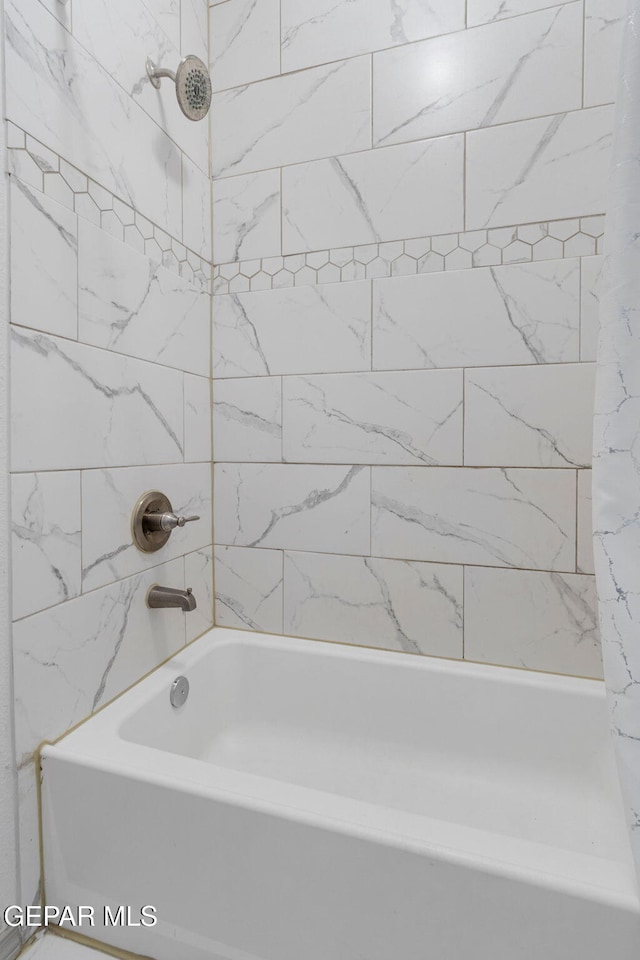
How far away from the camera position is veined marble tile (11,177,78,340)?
0.94 metres

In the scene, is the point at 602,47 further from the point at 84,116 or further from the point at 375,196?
the point at 84,116

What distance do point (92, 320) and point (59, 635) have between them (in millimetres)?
678

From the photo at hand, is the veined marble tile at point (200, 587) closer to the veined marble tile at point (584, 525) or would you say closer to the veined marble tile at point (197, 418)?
the veined marble tile at point (197, 418)

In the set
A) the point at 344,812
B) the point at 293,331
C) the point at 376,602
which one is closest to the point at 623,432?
the point at 344,812

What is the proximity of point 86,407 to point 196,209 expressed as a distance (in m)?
0.79

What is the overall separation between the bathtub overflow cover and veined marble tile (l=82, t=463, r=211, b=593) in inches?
12.3

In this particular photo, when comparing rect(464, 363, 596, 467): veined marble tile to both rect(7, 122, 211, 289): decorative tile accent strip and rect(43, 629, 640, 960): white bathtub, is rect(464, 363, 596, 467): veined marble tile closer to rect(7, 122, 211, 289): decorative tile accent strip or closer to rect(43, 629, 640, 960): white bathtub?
rect(43, 629, 640, 960): white bathtub

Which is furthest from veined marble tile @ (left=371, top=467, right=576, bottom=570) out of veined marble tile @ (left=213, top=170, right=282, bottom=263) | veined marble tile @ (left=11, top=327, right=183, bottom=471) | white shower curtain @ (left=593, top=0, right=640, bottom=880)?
veined marble tile @ (left=213, top=170, right=282, bottom=263)

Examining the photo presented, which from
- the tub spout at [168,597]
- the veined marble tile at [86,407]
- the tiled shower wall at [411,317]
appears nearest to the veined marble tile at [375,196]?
the tiled shower wall at [411,317]

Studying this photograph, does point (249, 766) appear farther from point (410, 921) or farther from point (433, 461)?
point (433, 461)

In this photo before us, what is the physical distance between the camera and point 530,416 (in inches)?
Answer: 52.4

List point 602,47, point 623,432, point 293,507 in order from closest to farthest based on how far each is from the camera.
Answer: point 623,432, point 602,47, point 293,507

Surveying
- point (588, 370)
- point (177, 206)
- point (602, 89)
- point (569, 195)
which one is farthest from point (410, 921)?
point (602, 89)

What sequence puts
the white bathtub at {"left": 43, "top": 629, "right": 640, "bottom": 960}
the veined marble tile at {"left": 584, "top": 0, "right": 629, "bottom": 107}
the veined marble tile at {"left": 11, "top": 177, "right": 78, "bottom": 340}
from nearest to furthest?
the white bathtub at {"left": 43, "top": 629, "right": 640, "bottom": 960} < the veined marble tile at {"left": 11, "top": 177, "right": 78, "bottom": 340} < the veined marble tile at {"left": 584, "top": 0, "right": 629, "bottom": 107}
